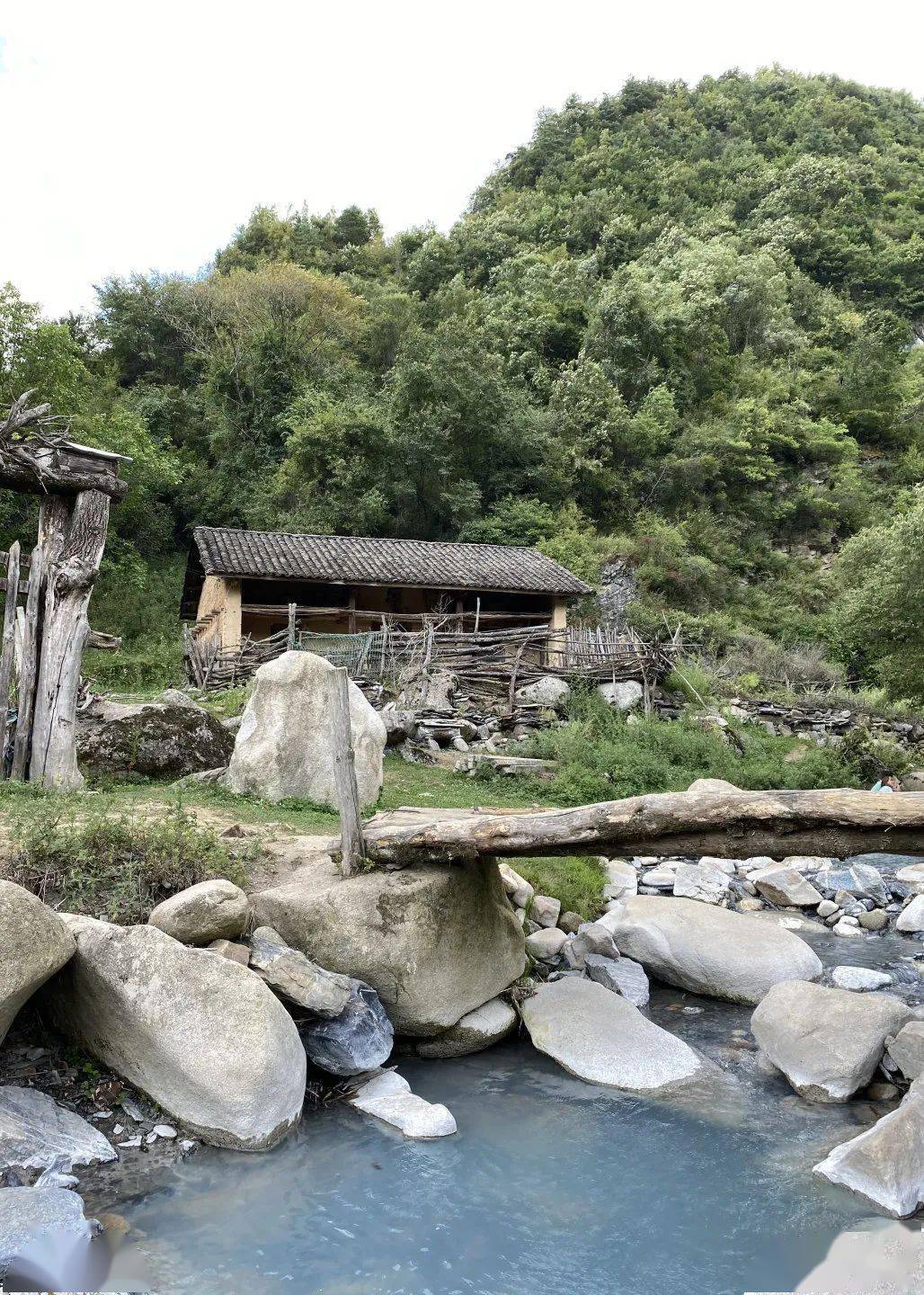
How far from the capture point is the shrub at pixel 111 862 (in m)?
5.94

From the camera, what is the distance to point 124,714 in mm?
10375

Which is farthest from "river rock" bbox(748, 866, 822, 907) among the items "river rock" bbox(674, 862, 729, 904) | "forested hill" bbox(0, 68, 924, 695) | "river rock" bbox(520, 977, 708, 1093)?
"forested hill" bbox(0, 68, 924, 695)

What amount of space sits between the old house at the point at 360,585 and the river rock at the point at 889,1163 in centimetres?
1646

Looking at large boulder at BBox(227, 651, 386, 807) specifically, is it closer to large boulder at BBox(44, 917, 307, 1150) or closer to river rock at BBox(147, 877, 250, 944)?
river rock at BBox(147, 877, 250, 944)

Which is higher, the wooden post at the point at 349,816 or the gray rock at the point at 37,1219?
the wooden post at the point at 349,816

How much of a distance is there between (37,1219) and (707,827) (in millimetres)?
4050

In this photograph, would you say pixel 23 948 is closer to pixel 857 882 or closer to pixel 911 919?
pixel 911 919

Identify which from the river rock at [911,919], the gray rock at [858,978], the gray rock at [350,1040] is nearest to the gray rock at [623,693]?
the river rock at [911,919]

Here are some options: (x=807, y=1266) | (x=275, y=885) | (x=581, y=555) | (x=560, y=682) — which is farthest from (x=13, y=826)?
(x=581, y=555)

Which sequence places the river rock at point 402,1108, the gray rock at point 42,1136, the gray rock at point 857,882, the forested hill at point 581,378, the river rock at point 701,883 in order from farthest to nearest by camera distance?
the forested hill at point 581,378, the gray rock at point 857,882, the river rock at point 701,883, the river rock at point 402,1108, the gray rock at point 42,1136

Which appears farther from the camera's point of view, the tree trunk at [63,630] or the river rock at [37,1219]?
the tree trunk at [63,630]

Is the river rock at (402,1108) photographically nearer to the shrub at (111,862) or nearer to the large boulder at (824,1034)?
the shrub at (111,862)

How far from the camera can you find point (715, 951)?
25.2ft

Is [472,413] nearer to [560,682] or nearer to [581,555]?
[581,555]
